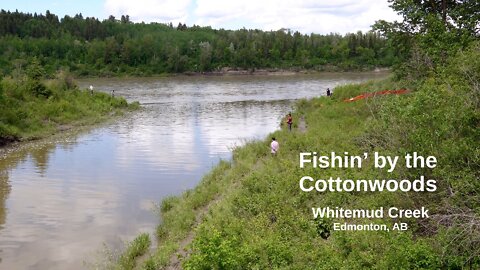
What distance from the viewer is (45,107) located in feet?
135

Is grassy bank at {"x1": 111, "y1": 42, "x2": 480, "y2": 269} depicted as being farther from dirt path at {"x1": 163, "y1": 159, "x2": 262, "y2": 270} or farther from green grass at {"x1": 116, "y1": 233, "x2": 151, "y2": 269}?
green grass at {"x1": 116, "y1": 233, "x2": 151, "y2": 269}

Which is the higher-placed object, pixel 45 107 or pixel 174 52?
pixel 174 52

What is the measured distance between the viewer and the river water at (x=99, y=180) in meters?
16.0

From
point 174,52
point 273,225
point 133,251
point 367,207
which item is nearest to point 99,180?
point 133,251

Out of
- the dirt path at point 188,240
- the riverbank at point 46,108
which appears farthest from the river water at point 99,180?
the riverbank at point 46,108

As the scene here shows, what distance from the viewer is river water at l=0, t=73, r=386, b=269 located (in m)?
16.0

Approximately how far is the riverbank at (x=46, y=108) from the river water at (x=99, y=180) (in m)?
2.14

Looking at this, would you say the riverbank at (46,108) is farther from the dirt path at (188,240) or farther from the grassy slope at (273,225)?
the dirt path at (188,240)

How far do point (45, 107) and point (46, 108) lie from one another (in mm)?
136

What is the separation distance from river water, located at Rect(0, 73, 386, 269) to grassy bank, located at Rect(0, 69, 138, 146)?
88.4 inches

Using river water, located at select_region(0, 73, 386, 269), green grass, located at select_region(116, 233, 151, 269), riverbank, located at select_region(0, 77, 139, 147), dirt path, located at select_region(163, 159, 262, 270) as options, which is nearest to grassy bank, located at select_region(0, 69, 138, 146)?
riverbank, located at select_region(0, 77, 139, 147)

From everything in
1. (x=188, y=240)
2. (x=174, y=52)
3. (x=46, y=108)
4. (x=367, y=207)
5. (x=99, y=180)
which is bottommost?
(x=99, y=180)

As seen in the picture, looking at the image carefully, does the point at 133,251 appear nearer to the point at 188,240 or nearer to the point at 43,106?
the point at 188,240

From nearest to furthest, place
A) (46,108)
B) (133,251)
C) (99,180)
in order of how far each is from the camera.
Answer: (133,251) < (99,180) < (46,108)
